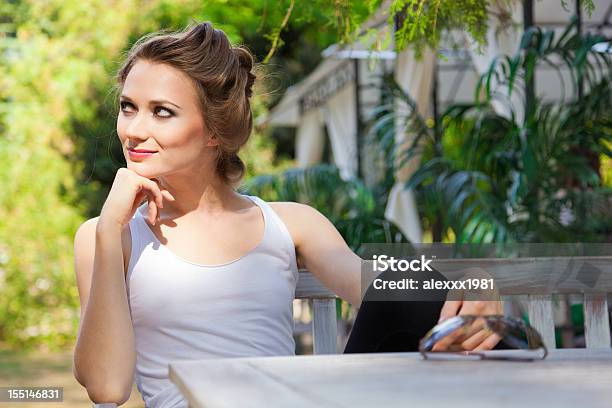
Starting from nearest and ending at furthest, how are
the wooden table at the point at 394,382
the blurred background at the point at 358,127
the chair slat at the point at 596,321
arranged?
the wooden table at the point at 394,382
the chair slat at the point at 596,321
the blurred background at the point at 358,127

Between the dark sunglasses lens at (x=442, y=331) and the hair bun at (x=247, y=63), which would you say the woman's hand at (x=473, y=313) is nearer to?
the dark sunglasses lens at (x=442, y=331)

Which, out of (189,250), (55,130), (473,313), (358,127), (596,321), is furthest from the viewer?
(55,130)

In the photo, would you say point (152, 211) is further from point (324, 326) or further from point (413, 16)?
point (413, 16)

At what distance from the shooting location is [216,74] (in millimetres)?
2082

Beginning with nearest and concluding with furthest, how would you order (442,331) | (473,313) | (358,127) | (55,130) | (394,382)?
1. (394,382)
2. (442,331)
3. (473,313)
4. (358,127)
5. (55,130)

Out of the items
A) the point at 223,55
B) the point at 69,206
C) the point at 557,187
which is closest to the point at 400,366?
the point at 223,55

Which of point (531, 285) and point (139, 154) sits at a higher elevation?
point (139, 154)

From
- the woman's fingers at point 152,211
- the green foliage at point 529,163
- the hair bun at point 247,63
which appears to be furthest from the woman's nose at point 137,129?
the green foliage at point 529,163

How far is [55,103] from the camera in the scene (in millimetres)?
11508

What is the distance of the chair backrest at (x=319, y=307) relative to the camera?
7.20 feet

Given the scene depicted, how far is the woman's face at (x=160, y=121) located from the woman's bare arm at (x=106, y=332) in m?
0.20

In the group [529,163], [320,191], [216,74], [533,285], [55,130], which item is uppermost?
[216,74]

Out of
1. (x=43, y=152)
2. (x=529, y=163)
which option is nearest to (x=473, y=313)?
(x=529, y=163)

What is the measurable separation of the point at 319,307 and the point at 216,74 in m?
0.59
